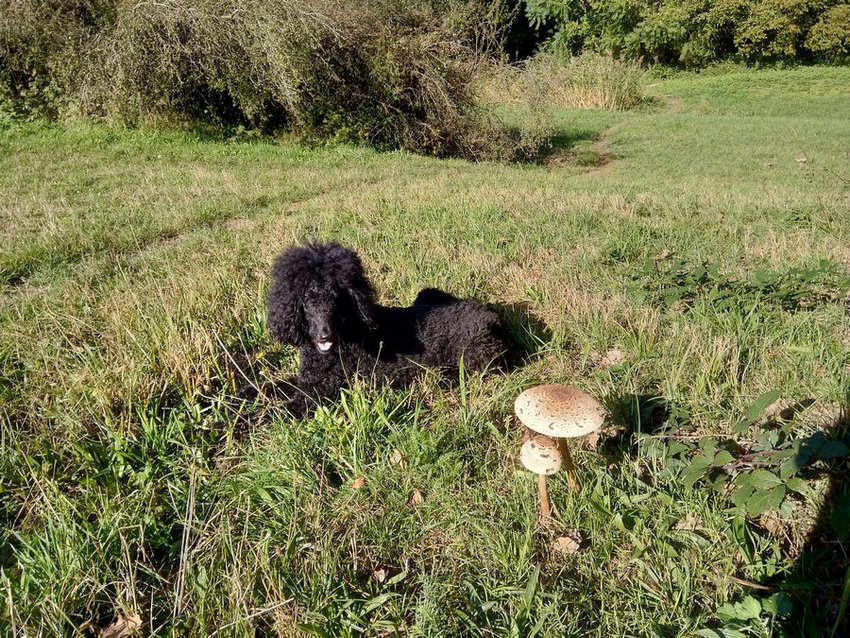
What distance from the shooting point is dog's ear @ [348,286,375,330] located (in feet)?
9.78

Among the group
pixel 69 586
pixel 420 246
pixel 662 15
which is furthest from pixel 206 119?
pixel 662 15

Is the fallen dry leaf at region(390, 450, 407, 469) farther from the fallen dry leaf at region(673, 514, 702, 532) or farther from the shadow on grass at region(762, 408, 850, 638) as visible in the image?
the shadow on grass at region(762, 408, 850, 638)

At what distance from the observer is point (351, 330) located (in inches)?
123

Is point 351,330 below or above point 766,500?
above

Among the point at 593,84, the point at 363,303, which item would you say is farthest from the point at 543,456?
the point at 593,84

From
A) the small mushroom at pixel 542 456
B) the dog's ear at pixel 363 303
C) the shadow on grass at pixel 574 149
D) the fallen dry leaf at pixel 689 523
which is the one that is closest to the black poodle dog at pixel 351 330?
the dog's ear at pixel 363 303

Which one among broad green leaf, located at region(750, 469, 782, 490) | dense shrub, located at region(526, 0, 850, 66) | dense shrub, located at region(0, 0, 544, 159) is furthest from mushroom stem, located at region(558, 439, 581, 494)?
dense shrub, located at region(526, 0, 850, 66)

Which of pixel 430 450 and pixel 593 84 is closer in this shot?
pixel 430 450

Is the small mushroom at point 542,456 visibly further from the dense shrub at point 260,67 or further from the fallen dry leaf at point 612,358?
the dense shrub at point 260,67

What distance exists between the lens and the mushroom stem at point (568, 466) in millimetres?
1987

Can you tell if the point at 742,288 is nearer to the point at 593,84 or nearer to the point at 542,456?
the point at 542,456

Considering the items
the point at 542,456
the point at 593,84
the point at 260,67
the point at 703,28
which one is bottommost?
the point at 542,456

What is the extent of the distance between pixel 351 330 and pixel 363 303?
9.1 inches

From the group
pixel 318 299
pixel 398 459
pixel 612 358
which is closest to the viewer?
pixel 398 459
